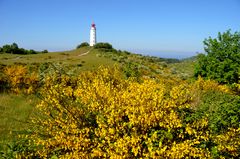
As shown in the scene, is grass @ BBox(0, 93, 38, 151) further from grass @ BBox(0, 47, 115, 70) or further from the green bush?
grass @ BBox(0, 47, 115, 70)

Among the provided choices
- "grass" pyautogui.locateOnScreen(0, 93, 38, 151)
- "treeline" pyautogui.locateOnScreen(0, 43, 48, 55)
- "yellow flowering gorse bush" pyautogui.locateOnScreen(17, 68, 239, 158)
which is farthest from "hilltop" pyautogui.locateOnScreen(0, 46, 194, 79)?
"yellow flowering gorse bush" pyautogui.locateOnScreen(17, 68, 239, 158)

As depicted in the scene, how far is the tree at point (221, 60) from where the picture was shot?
2630 cm

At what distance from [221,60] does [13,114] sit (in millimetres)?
19856

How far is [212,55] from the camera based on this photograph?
28328mm

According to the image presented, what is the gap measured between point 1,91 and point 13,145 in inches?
467

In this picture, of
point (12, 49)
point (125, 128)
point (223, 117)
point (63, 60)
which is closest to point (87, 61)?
point (63, 60)

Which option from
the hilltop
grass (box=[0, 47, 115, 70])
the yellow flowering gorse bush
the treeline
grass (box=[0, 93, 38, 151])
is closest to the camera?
the yellow flowering gorse bush

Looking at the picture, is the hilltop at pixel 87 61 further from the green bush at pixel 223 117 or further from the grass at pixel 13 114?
the green bush at pixel 223 117

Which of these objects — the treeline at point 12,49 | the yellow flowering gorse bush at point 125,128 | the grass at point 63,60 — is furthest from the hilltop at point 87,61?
the yellow flowering gorse bush at point 125,128

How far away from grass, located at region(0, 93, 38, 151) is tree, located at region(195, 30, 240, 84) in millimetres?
16495

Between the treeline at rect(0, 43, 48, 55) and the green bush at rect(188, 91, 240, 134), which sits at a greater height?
the treeline at rect(0, 43, 48, 55)

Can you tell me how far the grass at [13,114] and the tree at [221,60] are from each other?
16495mm

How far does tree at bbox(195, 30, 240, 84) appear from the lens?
26300 millimetres

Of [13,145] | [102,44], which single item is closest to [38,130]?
[13,145]
